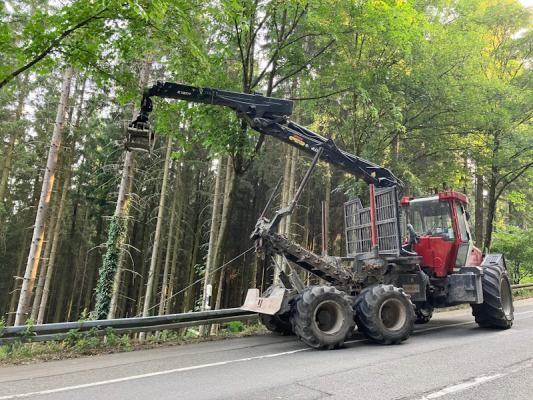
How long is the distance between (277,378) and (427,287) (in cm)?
539

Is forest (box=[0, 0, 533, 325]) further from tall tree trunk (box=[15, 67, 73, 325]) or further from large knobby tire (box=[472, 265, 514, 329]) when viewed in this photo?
large knobby tire (box=[472, 265, 514, 329])

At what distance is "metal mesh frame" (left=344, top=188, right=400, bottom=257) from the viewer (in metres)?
7.91

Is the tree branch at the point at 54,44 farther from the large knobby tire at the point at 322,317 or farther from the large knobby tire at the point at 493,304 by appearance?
the large knobby tire at the point at 493,304

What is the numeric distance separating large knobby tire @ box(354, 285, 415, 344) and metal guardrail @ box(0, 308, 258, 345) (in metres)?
2.64

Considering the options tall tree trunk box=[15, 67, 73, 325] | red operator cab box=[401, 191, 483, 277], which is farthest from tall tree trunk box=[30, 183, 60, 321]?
red operator cab box=[401, 191, 483, 277]

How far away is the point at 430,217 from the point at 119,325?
23.6 ft

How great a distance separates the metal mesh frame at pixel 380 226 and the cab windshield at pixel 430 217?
4.31 ft

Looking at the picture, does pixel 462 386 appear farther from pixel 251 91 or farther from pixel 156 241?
pixel 156 241

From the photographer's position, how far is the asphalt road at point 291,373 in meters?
4.34

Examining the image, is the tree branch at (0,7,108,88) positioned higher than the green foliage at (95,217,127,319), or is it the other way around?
the tree branch at (0,7,108,88)

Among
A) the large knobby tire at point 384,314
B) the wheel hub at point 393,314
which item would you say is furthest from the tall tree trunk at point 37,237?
the wheel hub at point 393,314

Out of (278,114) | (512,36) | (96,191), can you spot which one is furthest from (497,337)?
(96,191)

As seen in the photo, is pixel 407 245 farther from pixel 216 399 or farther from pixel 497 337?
pixel 216 399

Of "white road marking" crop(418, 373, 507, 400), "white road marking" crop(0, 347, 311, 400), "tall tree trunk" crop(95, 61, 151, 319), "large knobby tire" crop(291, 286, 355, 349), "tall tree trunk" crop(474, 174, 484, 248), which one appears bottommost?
"white road marking" crop(0, 347, 311, 400)
